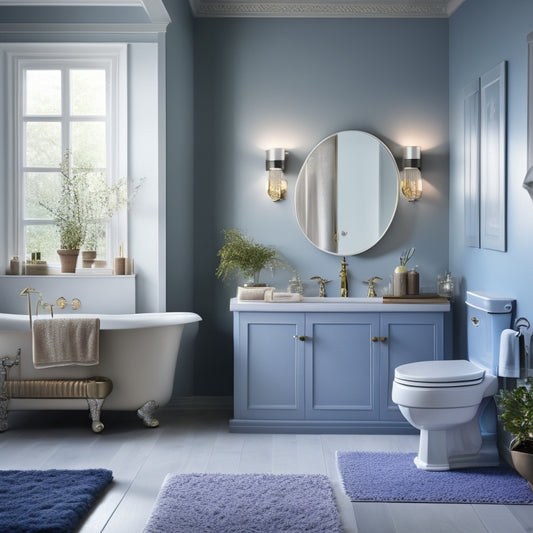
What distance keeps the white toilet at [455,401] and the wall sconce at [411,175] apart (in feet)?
3.98

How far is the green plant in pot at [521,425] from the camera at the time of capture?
330 cm

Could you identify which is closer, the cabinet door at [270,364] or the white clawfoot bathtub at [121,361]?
the white clawfoot bathtub at [121,361]

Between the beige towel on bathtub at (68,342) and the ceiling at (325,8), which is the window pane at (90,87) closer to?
the ceiling at (325,8)

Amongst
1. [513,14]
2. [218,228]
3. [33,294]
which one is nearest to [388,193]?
[218,228]

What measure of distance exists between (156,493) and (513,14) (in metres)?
2.93

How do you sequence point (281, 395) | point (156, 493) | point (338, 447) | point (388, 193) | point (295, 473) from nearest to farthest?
1. point (156, 493)
2. point (295, 473)
3. point (338, 447)
4. point (281, 395)
5. point (388, 193)

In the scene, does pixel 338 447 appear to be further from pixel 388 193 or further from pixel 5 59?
pixel 5 59

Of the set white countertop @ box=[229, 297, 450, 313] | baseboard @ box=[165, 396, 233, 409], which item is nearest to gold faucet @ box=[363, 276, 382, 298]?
white countertop @ box=[229, 297, 450, 313]

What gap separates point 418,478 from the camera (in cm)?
368

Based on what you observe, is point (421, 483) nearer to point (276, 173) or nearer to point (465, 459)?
point (465, 459)

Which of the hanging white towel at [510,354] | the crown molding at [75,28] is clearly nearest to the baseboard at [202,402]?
the hanging white towel at [510,354]

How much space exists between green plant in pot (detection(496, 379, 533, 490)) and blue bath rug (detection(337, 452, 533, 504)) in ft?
0.57

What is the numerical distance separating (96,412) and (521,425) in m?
2.37

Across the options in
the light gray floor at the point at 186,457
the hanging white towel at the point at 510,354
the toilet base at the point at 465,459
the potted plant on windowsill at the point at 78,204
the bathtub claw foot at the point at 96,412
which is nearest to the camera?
the light gray floor at the point at 186,457
